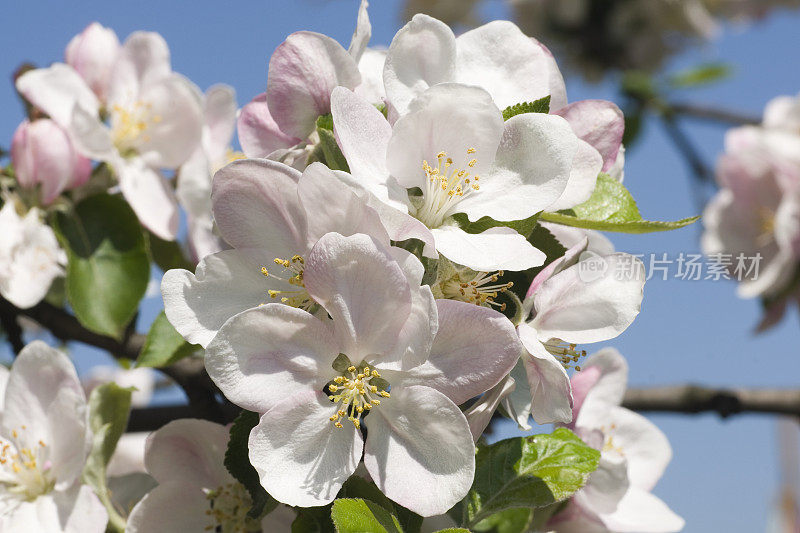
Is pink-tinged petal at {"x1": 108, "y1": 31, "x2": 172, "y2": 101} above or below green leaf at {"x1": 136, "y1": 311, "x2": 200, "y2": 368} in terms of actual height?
above

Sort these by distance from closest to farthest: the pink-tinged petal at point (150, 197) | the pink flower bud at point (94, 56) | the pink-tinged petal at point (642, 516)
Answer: the pink-tinged petal at point (642, 516) → the pink-tinged petal at point (150, 197) → the pink flower bud at point (94, 56)

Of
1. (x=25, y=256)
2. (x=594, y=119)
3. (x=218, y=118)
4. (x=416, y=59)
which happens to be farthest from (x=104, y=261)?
(x=594, y=119)

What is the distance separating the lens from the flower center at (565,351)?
0.93m

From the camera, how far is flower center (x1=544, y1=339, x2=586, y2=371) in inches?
36.4

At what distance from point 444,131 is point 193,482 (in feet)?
1.81

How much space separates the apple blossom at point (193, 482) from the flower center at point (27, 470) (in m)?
0.15

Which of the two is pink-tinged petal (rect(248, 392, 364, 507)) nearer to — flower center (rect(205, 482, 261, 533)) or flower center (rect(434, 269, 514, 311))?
flower center (rect(434, 269, 514, 311))

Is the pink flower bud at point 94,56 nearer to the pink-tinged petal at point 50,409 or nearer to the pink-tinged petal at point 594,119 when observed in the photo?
the pink-tinged petal at point 50,409

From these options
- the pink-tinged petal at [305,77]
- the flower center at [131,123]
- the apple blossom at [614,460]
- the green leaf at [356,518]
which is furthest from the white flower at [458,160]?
the flower center at [131,123]

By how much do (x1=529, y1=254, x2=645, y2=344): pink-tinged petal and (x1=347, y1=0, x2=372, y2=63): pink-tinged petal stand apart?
1.13 feet

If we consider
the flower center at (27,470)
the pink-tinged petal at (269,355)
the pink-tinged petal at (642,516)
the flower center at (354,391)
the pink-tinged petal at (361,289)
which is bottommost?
the pink-tinged petal at (642,516)

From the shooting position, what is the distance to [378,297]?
77 centimetres

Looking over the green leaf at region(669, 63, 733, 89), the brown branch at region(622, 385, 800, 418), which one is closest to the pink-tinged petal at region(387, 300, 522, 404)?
the brown branch at region(622, 385, 800, 418)

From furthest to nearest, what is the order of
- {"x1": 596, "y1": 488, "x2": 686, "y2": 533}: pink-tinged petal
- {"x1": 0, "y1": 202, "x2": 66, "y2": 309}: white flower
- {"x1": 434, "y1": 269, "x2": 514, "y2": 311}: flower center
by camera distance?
{"x1": 0, "y1": 202, "x2": 66, "y2": 309}: white flower
{"x1": 596, "y1": 488, "x2": 686, "y2": 533}: pink-tinged petal
{"x1": 434, "y1": 269, "x2": 514, "y2": 311}: flower center
